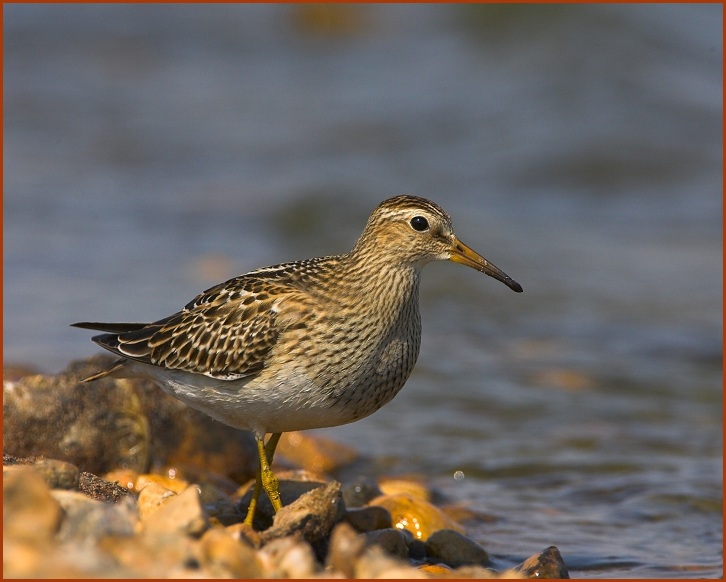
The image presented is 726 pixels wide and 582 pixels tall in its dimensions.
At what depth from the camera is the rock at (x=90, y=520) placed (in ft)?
15.9

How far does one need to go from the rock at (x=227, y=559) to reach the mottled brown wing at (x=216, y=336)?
2338 mm

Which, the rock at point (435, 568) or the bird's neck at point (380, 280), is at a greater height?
the bird's neck at point (380, 280)

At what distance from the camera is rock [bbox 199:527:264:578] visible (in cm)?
488

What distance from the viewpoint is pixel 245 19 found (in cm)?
2952

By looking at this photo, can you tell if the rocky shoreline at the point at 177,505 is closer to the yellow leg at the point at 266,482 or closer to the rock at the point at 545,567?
the rock at the point at 545,567

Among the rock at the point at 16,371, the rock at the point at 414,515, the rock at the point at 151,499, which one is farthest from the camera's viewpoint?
the rock at the point at 16,371

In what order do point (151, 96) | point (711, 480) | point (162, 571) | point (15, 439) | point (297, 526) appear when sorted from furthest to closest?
point (151, 96) < point (711, 480) < point (15, 439) < point (297, 526) < point (162, 571)

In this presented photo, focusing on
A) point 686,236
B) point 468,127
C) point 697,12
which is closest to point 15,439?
point 686,236

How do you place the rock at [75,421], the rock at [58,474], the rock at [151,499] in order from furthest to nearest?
the rock at [75,421], the rock at [151,499], the rock at [58,474]

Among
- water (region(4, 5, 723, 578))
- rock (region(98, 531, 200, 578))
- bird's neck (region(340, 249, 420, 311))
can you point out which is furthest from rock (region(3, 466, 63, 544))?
water (region(4, 5, 723, 578))

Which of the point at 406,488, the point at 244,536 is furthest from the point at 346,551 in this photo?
the point at 406,488

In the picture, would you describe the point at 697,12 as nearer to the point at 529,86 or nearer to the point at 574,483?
the point at 529,86

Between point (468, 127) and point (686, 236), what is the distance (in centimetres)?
→ 595

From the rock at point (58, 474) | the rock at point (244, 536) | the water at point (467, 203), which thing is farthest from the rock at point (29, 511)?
the water at point (467, 203)
